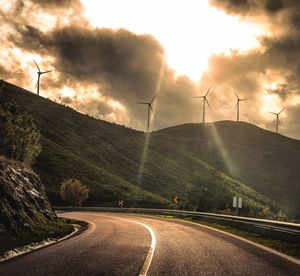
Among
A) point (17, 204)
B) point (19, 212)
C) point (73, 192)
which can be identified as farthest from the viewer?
point (73, 192)

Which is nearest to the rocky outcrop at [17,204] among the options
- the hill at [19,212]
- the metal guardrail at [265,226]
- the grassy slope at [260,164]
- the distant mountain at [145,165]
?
the hill at [19,212]

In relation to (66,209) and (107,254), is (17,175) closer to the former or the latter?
(107,254)

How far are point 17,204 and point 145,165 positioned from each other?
105 m

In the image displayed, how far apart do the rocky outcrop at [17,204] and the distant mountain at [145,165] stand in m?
43.4

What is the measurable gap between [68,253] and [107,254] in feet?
3.60

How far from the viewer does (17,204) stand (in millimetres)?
16203

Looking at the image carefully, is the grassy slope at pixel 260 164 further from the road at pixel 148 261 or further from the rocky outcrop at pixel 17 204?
the road at pixel 148 261

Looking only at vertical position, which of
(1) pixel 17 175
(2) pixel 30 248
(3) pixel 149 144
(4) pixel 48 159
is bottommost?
(2) pixel 30 248

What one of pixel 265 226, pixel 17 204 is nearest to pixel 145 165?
pixel 265 226

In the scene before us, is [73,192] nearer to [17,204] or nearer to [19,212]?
[17,204]

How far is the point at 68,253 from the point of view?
1112cm

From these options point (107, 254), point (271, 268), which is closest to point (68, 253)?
point (107, 254)

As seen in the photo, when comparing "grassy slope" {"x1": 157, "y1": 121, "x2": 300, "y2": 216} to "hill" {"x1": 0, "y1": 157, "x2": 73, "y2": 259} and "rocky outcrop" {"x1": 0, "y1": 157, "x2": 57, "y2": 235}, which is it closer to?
"rocky outcrop" {"x1": 0, "y1": 157, "x2": 57, "y2": 235}

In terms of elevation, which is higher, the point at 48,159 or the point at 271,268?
the point at 48,159
